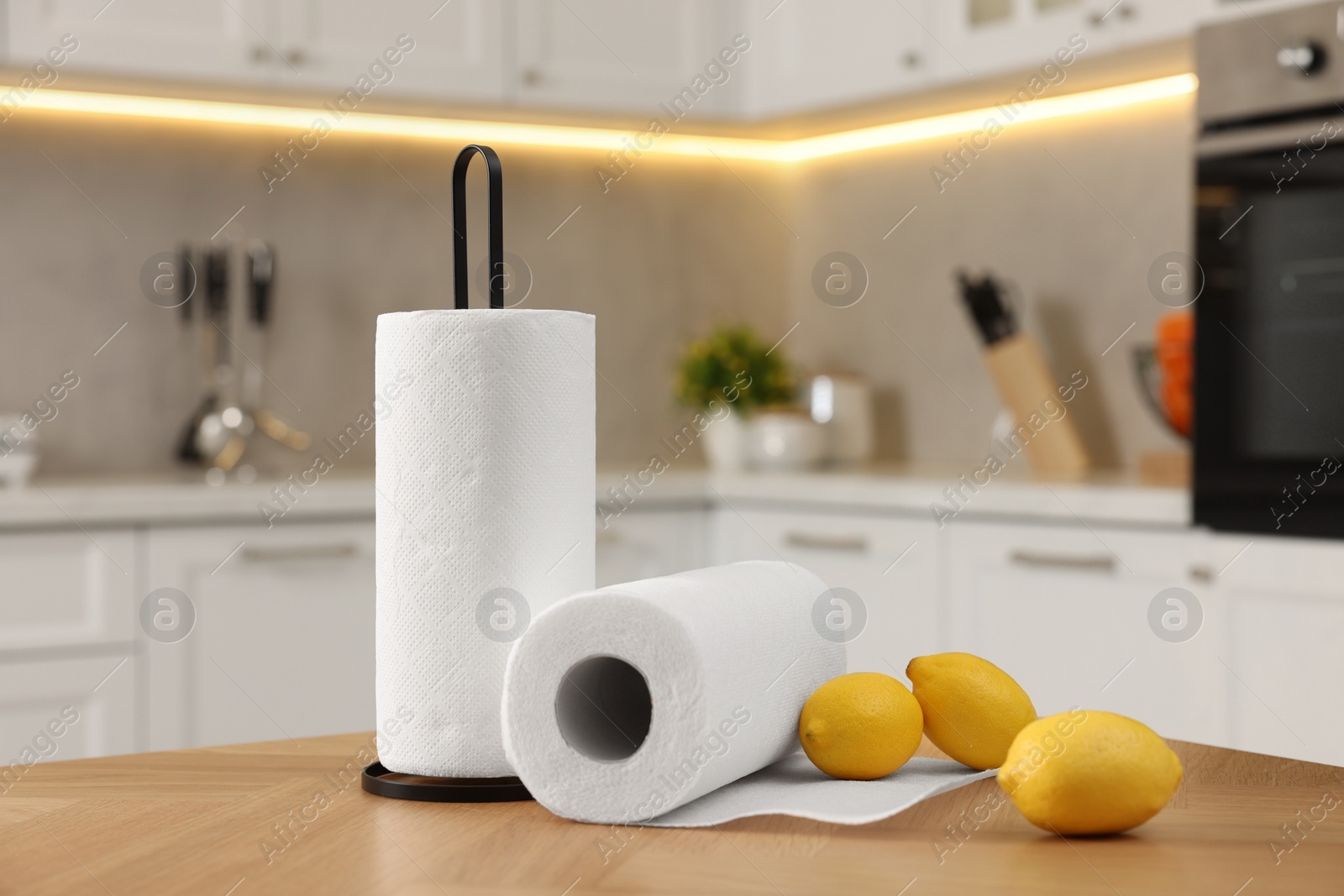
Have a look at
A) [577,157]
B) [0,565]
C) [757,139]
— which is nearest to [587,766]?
[0,565]

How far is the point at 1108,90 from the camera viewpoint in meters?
2.84

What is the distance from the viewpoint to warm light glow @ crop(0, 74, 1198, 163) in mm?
2832

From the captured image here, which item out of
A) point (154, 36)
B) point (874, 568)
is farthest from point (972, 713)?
point (154, 36)

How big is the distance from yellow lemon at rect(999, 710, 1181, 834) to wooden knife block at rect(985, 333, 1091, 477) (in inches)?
84.8

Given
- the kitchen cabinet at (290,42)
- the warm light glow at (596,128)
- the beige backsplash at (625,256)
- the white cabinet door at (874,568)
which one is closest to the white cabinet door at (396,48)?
the kitchen cabinet at (290,42)

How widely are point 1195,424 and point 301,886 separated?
179 centimetres

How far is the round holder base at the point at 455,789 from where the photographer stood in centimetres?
75

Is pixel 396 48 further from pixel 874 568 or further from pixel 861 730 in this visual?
pixel 861 730

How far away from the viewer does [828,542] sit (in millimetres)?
2637

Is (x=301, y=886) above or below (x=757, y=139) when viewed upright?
below

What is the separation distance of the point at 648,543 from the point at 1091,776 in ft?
6.98

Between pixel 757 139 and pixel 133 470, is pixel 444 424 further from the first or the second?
pixel 757 139

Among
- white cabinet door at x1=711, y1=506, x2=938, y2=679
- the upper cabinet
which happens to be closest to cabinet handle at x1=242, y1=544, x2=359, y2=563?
white cabinet door at x1=711, y1=506, x2=938, y2=679

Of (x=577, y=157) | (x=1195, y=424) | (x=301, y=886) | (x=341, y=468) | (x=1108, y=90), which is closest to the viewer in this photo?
(x=301, y=886)
